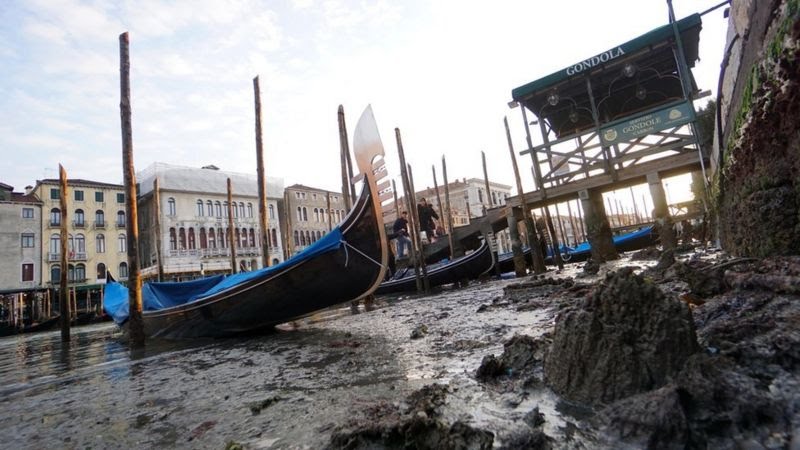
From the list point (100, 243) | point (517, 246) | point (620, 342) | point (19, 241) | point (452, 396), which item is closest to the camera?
point (620, 342)

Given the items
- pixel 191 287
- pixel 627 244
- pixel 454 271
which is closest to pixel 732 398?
pixel 191 287

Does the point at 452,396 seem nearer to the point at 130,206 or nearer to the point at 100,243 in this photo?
the point at 130,206

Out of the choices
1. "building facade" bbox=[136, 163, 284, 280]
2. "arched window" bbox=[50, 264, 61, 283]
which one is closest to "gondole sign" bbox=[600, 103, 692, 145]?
"building facade" bbox=[136, 163, 284, 280]

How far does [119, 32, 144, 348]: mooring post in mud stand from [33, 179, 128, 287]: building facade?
29.7 metres

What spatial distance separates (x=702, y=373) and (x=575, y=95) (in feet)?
35.5

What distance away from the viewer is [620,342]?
1.83 metres

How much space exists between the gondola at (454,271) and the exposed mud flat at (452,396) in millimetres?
9197

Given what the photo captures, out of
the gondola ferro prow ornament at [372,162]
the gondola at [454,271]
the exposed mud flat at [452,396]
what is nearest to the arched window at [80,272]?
the gondola at [454,271]

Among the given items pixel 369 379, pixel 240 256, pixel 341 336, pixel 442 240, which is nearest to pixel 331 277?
pixel 341 336

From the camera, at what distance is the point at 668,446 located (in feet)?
4.40

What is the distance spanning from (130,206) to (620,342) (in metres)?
8.90

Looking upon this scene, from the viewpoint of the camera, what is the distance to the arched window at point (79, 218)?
32.3 metres

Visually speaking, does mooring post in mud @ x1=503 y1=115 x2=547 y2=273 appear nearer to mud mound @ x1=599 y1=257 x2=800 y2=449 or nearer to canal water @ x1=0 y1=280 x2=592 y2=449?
canal water @ x1=0 y1=280 x2=592 y2=449

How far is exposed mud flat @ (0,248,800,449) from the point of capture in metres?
1.47
